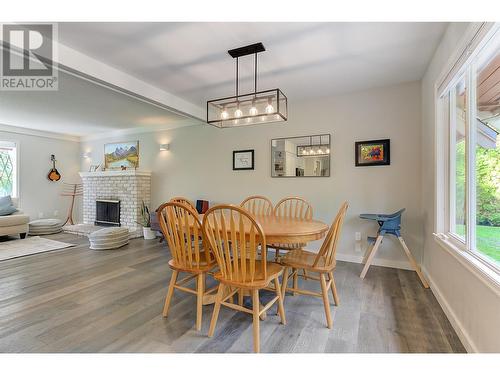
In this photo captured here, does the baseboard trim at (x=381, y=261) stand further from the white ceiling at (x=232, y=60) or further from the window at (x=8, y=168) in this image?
the window at (x=8, y=168)

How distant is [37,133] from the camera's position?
582 cm

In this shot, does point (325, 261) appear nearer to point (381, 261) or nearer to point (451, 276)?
point (451, 276)

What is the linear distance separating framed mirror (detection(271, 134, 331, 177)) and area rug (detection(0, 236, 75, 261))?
12.5ft

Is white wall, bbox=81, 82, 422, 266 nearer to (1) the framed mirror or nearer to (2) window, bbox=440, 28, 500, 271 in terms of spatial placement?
(1) the framed mirror

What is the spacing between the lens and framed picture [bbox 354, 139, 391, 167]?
3.22 m

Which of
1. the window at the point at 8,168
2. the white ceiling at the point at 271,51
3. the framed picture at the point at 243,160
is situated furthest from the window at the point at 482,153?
the window at the point at 8,168

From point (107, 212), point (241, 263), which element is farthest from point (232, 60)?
point (107, 212)

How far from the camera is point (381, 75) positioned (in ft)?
9.73

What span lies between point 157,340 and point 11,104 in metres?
4.59

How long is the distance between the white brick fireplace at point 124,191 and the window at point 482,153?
515 cm

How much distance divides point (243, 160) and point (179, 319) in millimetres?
2812

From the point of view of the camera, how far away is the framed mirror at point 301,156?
11.9 feet

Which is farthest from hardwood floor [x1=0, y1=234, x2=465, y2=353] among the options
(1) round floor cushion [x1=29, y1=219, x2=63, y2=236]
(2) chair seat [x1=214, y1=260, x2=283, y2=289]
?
(1) round floor cushion [x1=29, y1=219, x2=63, y2=236]
